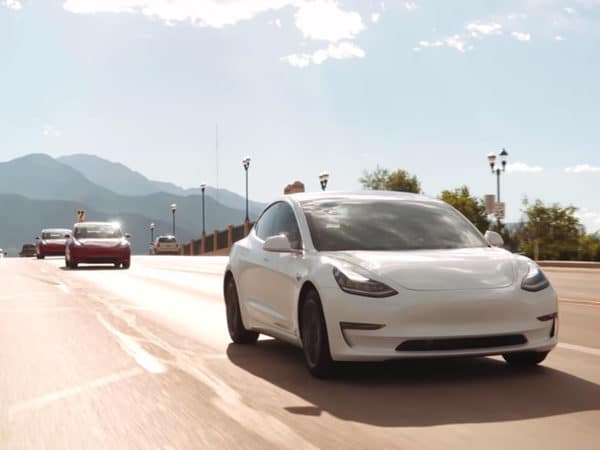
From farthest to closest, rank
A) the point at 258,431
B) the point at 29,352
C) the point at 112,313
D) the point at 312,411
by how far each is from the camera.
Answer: the point at 112,313, the point at 29,352, the point at 312,411, the point at 258,431

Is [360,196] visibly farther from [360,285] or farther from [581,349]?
[581,349]

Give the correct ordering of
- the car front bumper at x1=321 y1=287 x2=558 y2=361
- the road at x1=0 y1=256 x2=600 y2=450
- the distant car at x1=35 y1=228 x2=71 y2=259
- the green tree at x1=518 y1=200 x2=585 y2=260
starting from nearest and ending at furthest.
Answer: the road at x1=0 y1=256 x2=600 y2=450
the car front bumper at x1=321 y1=287 x2=558 y2=361
the distant car at x1=35 y1=228 x2=71 y2=259
the green tree at x1=518 y1=200 x2=585 y2=260

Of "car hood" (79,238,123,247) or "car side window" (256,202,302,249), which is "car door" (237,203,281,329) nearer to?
"car side window" (256,202,302,249)

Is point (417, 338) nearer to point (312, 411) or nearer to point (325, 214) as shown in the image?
point (312, 411)

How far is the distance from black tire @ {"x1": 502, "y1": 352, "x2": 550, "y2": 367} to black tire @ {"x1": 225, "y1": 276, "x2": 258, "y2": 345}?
302cm

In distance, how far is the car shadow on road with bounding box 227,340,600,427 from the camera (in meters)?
5.91

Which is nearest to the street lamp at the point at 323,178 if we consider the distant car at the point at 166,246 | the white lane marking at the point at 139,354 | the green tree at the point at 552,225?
the green tree at the point at 552,225

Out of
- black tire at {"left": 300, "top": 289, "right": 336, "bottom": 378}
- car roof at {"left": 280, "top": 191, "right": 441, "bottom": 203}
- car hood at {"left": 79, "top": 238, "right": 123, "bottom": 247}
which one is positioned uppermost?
car roof at {"left": 280, "top": 191, "right": 441, "bottom": 203}

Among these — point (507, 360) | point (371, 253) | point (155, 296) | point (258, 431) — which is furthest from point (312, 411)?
point (155, 296)

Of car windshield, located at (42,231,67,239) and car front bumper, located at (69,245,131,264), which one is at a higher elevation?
car windshield, located at (42,231,67,239)

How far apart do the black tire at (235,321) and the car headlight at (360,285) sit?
286 cm

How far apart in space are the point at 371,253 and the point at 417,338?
103cm

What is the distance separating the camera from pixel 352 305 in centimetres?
695

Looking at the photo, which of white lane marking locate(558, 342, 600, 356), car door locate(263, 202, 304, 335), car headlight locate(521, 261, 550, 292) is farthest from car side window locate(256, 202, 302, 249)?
white lane marking locate(558, 342, 600, 356)
